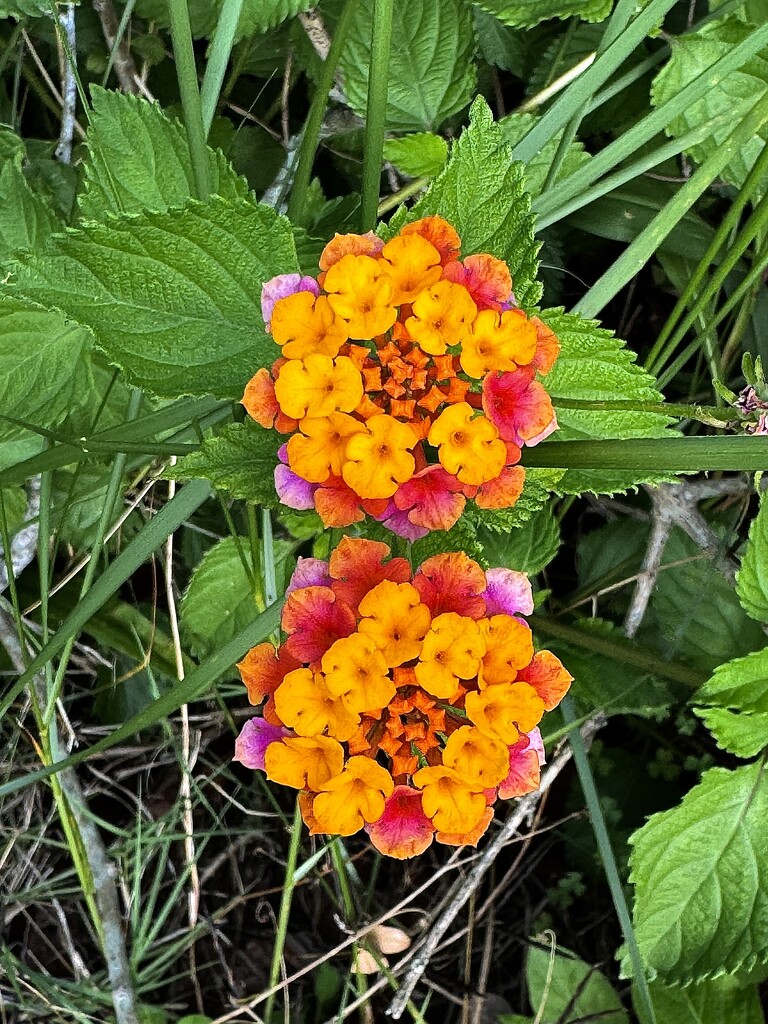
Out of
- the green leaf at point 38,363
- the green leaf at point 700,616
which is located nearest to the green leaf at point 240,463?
the green leaf at point 38,363

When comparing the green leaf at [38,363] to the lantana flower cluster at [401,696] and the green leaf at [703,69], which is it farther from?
the green leaf at [703,69]

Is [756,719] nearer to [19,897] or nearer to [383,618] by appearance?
[383,618]

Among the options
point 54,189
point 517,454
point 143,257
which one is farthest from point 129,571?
point 54,189

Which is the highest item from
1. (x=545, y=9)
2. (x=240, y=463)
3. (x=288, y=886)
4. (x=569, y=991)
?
(x=545, y=9)

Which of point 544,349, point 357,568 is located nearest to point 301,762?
point 357,568

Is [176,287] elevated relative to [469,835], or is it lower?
elevated

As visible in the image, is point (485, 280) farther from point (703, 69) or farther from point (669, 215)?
point (703, 69)
